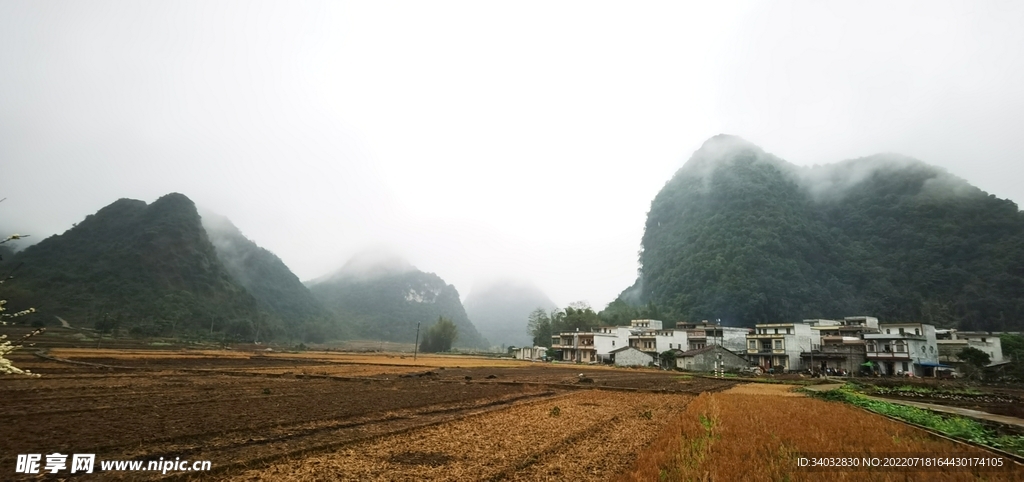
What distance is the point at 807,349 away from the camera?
66875 mm

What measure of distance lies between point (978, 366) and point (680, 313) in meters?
61.5

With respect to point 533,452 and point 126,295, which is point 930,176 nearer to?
point 533,452

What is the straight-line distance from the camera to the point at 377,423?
1463 cm

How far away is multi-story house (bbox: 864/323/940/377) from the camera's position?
58875mm

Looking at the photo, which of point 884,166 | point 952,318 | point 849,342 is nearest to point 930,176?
point 884,166

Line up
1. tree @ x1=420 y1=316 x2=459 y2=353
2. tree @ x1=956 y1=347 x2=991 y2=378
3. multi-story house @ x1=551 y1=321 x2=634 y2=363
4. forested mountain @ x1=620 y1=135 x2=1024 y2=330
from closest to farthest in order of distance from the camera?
tree @ x1=956 y1=347 x2=991 y2=378 → multi-story house @ x1=551 y1=321 x2=634 y2=363 → forested mountain @ x1=620 y1=135 x2=1024 y2=330 → tree @ x1=420 y1=316 x2=459 y2=353

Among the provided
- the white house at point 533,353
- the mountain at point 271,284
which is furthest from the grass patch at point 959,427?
the mountain at point 271,284

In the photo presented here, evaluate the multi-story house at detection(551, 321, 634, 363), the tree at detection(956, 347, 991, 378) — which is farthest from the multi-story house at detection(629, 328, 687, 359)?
the tree at detection(956, 347, 991, 378)

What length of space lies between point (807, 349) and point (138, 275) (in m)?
126

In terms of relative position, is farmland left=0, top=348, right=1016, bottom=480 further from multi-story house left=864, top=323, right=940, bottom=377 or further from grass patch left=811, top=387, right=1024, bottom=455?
multi-story house left=864, top=323, right=940, bottom=377

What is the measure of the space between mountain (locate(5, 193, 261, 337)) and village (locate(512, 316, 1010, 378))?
83.1 metres
